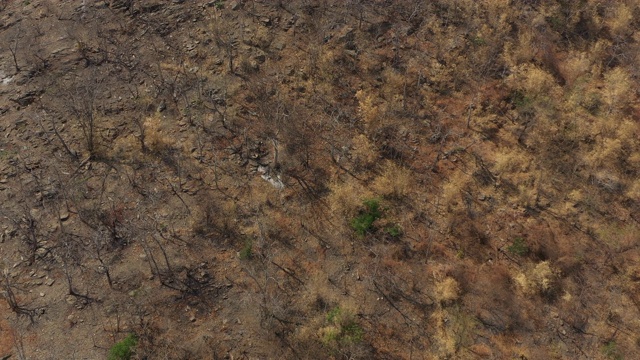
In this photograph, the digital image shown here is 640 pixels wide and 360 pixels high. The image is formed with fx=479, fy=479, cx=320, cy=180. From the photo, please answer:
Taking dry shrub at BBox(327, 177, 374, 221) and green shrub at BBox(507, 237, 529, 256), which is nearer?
green shrub at BBox(507, 237, 529, 256)

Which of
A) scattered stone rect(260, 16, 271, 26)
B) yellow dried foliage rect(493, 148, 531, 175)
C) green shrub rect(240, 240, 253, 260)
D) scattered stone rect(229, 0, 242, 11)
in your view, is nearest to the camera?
green shrub rect(240, 240, 253, 260)

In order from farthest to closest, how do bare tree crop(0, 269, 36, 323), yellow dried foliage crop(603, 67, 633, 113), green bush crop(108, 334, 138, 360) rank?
1. yellow dried foliage crop(603, 67, 633, 113)
2. bare tree crop(0, 269, 36, 323)
3. green bush crop(108, 334, 138, 360)

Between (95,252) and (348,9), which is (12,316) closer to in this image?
(95,252)

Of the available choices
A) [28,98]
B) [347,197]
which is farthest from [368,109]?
[28,98]

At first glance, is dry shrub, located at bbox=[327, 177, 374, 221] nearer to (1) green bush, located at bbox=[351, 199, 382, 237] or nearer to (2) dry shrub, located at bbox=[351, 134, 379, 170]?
(1) green bush, located at bbox=[351, 199, 382, 237]

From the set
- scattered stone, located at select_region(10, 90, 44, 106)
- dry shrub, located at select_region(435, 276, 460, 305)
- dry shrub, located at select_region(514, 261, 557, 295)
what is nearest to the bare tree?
scattered stone, located at select_region(10, 90, 44, 106)

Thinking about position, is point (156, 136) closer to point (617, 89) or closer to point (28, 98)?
point (28, 98)
